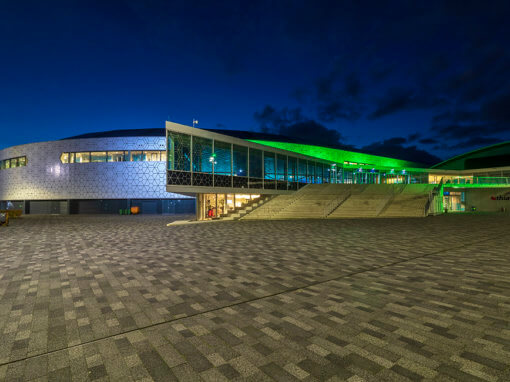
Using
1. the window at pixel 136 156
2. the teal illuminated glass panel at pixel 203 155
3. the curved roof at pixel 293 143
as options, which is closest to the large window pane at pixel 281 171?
the teal illuminated glass panel at pixel 203 155

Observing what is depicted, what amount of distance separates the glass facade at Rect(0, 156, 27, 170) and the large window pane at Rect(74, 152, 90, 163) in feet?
37.9

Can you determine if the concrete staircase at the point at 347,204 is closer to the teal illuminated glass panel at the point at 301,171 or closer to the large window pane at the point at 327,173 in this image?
the teal illuminated glass panel at the point at 301,171

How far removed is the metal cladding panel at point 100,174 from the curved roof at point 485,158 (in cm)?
6046

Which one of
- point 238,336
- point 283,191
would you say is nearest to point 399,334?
point 238,336

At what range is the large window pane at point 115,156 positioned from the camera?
42.8 m

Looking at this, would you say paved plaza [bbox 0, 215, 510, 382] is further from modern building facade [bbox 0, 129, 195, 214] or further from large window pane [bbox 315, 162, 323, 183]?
modern building facade [bbox 0, 129, 195, 214]

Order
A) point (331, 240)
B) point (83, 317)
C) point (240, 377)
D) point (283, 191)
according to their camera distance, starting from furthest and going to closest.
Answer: point (283, 191) < point (331, 240) < point (83, 317) < point (240, 377)

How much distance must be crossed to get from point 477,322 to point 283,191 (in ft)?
92.7

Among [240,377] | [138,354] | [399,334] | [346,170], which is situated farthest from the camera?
[346,170]

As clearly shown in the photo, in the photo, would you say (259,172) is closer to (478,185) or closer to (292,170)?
(292,170)

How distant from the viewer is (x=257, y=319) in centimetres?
402

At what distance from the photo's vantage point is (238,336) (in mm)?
3539

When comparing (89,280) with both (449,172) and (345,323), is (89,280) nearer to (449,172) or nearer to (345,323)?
(345,323)

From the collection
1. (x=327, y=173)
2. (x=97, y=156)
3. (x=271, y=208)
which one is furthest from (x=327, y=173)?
(x=97, y=156)
